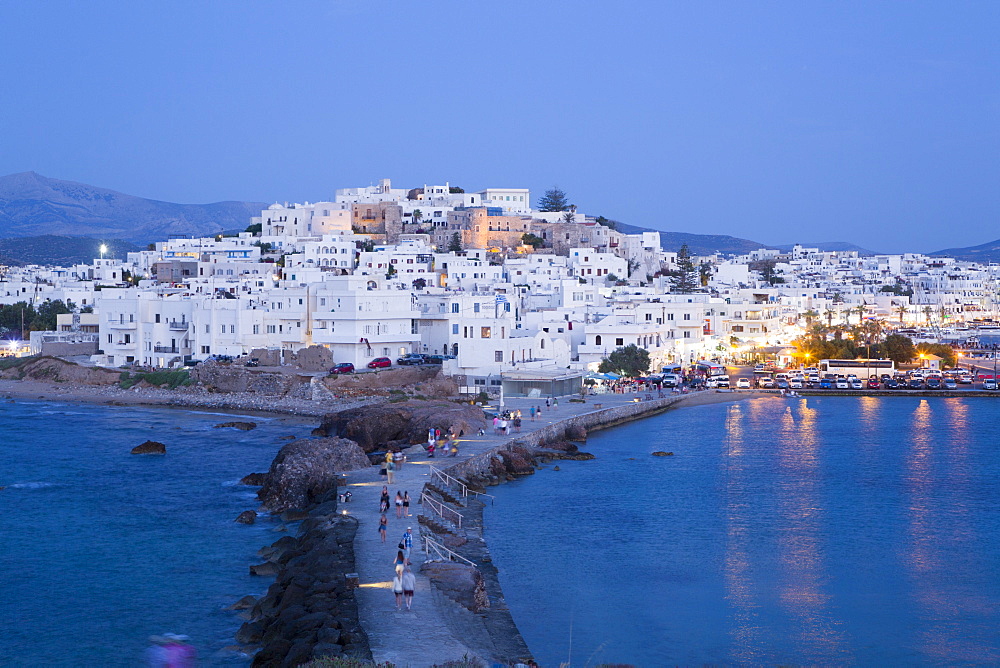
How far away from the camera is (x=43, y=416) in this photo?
43.3 metres

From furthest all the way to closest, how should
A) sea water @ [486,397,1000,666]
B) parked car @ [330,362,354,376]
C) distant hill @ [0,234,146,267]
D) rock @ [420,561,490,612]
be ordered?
distant hill @ [0,234,146,267], parked car @ [330,362,354,376], sea water @ [486,397,1000,666], rock @ [420,561,490,612]

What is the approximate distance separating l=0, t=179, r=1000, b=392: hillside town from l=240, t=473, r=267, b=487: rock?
48.7 ft

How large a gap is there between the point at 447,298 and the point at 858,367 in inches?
832

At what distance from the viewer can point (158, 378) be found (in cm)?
4844

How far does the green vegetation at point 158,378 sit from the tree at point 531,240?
37.0m

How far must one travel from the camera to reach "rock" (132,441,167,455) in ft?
111

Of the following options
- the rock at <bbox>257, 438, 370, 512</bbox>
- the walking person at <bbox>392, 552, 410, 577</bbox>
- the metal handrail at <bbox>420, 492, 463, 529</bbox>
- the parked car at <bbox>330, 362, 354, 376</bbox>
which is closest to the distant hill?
the parked car at <bbox>330, 362, 354, 376</bbox>

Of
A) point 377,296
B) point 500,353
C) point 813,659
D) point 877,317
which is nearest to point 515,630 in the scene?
point 813,659

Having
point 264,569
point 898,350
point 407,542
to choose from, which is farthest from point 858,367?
point 407,542

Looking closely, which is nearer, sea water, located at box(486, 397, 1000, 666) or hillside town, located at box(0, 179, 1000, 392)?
sea water, located at box(486, 397, 1000, 666)

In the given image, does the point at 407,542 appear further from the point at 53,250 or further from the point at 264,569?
the point at 53,250

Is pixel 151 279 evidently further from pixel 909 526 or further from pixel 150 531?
pixel 909 526

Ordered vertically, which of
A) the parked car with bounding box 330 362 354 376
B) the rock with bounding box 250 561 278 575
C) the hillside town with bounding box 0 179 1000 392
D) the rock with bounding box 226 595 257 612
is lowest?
the rock with bounding box 226 595 257 612

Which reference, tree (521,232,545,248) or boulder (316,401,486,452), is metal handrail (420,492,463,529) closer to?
boulder (316,401,486,452)
